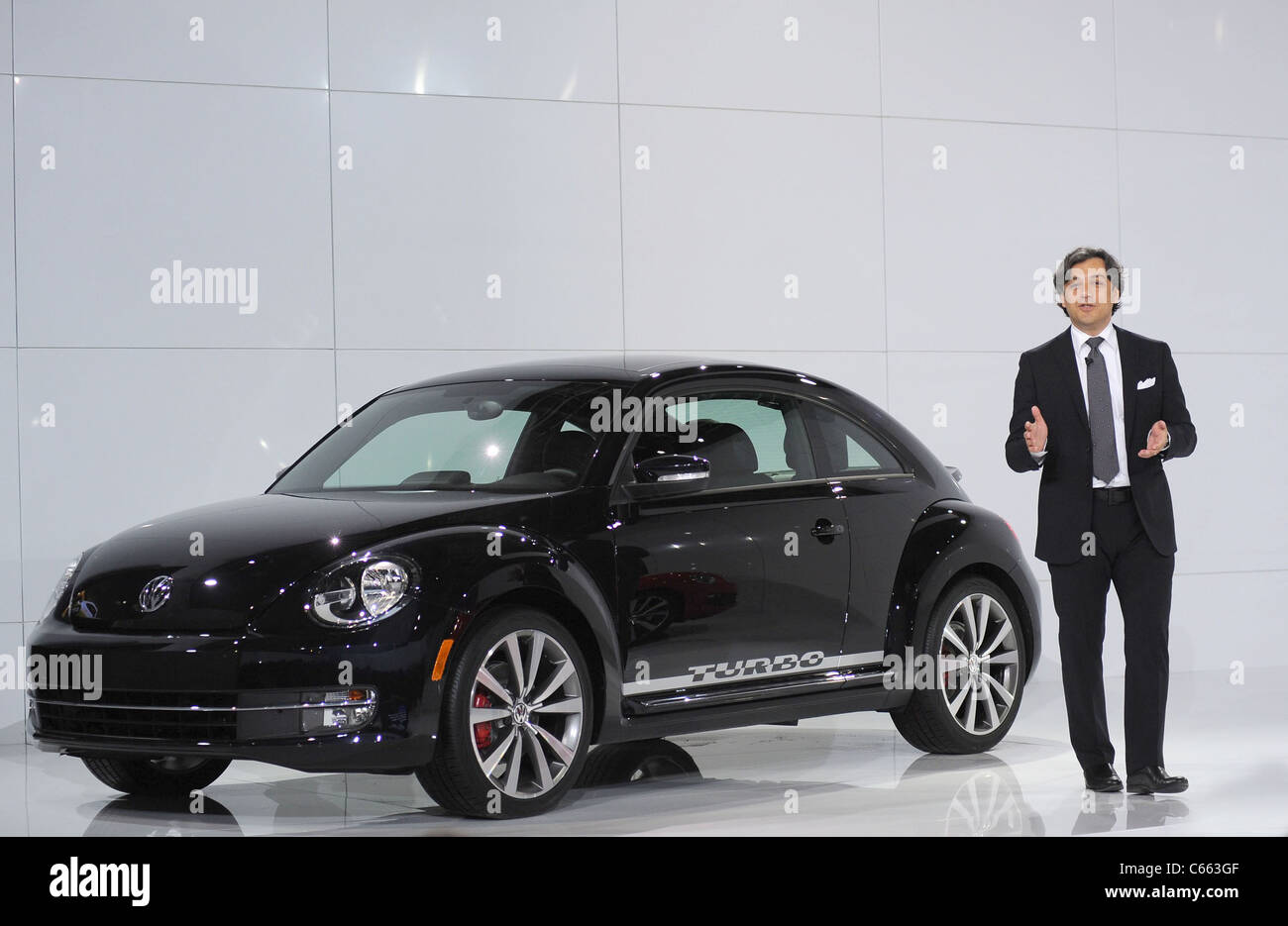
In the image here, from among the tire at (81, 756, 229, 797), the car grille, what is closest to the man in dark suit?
the car grille

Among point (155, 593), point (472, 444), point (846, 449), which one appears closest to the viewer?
point (155, 593)

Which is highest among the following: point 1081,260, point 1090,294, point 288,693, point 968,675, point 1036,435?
point 1081,260

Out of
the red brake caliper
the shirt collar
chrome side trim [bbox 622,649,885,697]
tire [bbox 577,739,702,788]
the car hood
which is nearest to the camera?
the car hood

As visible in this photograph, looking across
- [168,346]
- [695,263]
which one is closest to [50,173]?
[168,346]

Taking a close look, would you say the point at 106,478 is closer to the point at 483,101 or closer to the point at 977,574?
the point at 483,101

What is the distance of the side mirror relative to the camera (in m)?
6.42

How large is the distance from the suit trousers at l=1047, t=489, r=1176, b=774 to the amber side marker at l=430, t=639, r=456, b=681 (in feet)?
8.11

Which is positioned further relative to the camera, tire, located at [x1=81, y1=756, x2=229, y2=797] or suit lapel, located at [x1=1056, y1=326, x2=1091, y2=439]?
tire, located at [x1=81, y1=756, x2=229, y2=797]

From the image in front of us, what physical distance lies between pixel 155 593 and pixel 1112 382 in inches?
145

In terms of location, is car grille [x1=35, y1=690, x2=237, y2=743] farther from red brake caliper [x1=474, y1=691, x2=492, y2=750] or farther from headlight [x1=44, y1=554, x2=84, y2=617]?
red brake caliper [x1=474, y1=691, x2=492, y2=750]

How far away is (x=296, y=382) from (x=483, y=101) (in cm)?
203

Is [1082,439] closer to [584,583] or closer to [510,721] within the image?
[584,583]

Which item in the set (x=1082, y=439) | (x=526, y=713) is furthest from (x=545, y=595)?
(x=1082, y=439)

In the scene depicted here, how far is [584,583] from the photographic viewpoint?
20.1 ft
